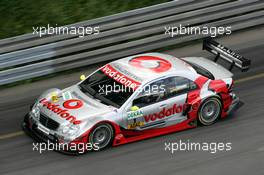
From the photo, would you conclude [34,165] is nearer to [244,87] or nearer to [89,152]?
[89,152]

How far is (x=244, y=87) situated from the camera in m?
14.8

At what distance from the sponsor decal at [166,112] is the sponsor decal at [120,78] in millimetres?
648

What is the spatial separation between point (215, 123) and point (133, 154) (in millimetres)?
2216

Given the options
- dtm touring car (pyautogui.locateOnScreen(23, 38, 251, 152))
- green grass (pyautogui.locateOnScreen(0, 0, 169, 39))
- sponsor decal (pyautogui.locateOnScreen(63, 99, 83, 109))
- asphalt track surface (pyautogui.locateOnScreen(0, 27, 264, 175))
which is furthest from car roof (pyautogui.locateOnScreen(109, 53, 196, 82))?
green grass (pyautogui.locateOnScreen(0, 0, 169, 39))

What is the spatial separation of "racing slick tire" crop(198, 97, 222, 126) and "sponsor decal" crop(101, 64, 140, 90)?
5.03ft

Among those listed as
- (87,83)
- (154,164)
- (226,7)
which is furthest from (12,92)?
(226,7)

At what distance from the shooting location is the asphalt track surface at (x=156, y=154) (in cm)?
1145

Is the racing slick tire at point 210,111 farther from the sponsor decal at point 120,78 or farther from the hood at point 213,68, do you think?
the sponsor decal at point 120,78

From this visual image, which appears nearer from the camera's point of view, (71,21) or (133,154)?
(133,154)

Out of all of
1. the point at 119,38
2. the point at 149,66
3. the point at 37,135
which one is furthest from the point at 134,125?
the point at 119,38

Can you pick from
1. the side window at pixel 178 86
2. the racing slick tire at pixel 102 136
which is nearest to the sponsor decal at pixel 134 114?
the racing slick tire at pixel 102 136

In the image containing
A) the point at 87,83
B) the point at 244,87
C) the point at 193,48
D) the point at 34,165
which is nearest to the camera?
the point at 34,165

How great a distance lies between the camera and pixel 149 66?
12.9 metres

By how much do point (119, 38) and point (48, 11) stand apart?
7.87 feet
